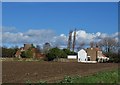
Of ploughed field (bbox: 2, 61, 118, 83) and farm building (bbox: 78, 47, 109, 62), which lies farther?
farm building (bbox: 78, 47, 109, 62)

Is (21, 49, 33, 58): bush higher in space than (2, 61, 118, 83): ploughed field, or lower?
higher

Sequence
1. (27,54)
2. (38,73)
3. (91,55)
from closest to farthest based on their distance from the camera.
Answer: (38,73)
(27,54)
(91,55)

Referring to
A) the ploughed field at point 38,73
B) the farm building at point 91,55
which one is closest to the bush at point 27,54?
the farm building at point 91,55

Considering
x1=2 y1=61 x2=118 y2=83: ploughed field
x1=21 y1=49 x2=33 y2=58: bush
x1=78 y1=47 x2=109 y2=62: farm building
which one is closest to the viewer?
x1=2 y1=61 x2=118 y2=83: ploughed field

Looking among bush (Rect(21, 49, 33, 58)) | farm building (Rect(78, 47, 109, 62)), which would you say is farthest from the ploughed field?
farm building (Rect(78, 47, 109, 62))

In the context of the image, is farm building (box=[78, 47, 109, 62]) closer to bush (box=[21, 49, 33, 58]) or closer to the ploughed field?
bush (box=[21, 49, 33, 58])

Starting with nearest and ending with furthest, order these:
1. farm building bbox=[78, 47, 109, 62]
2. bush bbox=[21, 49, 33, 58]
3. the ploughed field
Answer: the ploughed field < bush bbox=[21, 49, 33, 58] < farm building bbox=[78, 47, 109, 62]

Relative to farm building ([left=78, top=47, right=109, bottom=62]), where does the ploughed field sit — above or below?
below

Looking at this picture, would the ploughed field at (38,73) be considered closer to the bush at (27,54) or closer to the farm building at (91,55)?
the bush at (27,54)

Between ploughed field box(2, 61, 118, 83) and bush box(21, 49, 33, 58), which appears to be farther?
bush box(21, 49, 33, 58)

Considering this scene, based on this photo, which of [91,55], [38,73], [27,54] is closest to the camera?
[38,73]

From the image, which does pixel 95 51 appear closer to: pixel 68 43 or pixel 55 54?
pixel 68 43

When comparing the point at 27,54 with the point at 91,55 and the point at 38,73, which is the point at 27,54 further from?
the point at 38,73

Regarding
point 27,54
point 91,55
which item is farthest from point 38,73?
point 91,55
